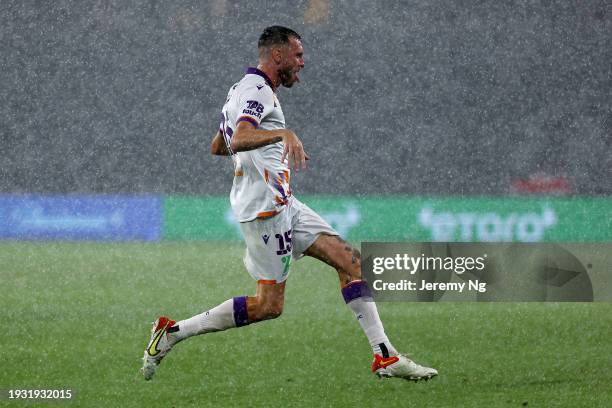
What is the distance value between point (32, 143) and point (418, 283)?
21250mm

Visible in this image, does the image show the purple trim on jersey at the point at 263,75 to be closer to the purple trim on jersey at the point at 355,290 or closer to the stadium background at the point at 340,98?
the purple trim on jersey at the point at 355,290

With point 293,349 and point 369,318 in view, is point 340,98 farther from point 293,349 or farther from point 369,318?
point 369,318

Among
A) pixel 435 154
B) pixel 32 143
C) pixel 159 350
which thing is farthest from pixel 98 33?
pixel 159 350

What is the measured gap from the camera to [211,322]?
576 cm

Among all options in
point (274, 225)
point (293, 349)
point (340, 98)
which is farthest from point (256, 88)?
point (340, 98)

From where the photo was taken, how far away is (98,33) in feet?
101

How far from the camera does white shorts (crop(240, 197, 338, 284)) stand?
217 inches

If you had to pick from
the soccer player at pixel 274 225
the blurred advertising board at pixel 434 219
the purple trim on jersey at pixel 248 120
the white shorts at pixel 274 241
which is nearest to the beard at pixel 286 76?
the soccer player at pixel 274 225

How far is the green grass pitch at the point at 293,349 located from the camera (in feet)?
18.6

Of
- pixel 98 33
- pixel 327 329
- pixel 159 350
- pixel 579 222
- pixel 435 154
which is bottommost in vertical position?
pixel 159 350

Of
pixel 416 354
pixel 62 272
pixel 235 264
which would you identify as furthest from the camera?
pixel 235 264

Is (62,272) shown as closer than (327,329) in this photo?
No

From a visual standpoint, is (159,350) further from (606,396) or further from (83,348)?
(606,396)

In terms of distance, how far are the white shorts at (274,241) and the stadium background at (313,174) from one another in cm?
72
